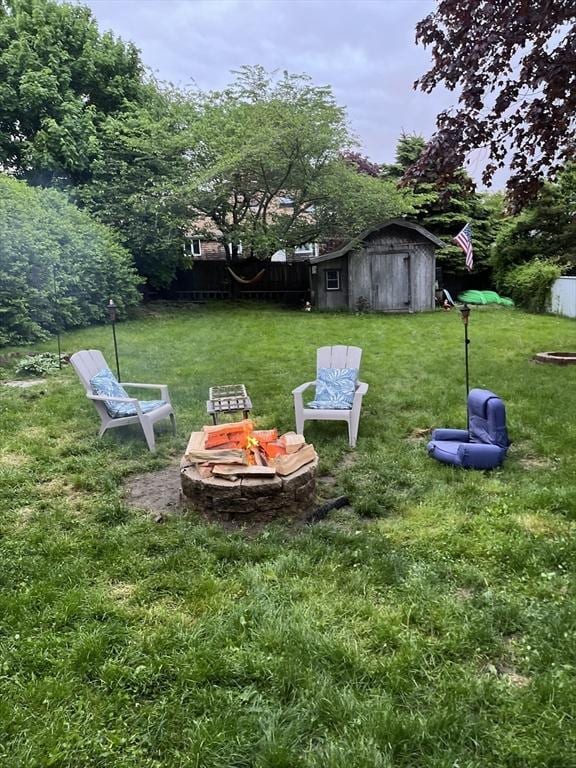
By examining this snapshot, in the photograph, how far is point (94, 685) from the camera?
6.27ft

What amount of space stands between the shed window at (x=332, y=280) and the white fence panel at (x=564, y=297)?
18.4ft

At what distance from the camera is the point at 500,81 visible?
16.2 ft

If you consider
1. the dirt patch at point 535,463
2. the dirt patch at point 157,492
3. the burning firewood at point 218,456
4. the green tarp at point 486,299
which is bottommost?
the dirt patch at point 535,463

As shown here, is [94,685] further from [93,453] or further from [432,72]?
[432,72]

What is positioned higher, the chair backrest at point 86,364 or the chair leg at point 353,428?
the chair backrest at point 86,364

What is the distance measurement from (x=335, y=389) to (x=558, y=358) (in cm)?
396

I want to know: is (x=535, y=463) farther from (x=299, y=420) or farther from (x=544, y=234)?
(x=544, y=234)

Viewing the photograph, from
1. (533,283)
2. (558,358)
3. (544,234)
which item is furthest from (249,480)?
(544,234)

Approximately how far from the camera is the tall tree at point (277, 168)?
1308cm

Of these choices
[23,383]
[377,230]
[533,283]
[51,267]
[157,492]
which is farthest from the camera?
[377,230]

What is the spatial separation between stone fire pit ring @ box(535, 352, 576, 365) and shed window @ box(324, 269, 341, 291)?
8248 mm

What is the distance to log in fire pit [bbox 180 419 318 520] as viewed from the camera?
3.18 metres

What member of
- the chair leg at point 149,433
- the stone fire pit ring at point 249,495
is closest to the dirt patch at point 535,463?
the stone fire pit ring at point 249,495

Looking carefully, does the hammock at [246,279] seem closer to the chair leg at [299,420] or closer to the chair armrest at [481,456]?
the chair leg at [299,420]
